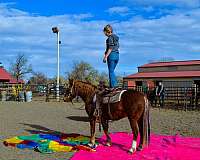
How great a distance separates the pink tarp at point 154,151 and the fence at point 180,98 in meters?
11.1

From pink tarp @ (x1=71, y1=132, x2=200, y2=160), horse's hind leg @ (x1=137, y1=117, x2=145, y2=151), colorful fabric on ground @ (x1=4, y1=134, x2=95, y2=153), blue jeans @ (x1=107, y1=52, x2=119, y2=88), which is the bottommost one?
pink tarp @ (x1=71, y1=132, x2=200, y2=160)

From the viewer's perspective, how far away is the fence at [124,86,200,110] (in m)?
19.8

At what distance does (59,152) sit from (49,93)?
68.5 ft

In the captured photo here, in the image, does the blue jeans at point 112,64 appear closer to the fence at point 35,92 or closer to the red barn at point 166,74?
the fence at point 35,92

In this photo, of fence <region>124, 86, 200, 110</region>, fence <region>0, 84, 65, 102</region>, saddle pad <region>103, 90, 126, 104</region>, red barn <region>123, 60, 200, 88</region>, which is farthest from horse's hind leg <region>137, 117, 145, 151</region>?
red barn <region>123, 60, 200, 88</region>

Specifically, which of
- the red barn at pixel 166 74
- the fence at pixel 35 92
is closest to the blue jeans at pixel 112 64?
the fence at pixel 35 92

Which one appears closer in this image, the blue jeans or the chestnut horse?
the chestnut horse

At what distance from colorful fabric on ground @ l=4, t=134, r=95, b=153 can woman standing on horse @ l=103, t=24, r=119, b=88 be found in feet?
5.15

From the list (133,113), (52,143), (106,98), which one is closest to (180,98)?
(106,98)

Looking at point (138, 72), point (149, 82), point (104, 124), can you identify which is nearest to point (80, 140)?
point (104, 124)

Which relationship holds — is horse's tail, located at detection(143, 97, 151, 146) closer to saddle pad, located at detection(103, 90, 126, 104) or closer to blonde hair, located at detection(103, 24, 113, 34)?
saddle pad, located at detection(103, 90, 126, 104)

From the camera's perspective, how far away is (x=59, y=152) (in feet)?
23.8

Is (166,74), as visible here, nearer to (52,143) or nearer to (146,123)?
(146,123)

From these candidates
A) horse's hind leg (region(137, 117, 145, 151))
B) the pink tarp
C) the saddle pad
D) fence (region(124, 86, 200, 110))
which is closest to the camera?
the pink tarp
